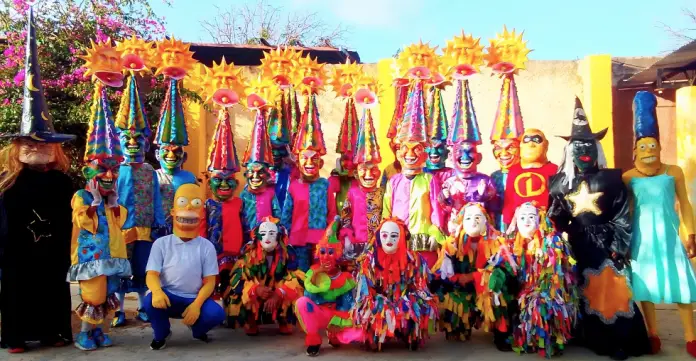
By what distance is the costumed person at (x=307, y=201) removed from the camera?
234 inches

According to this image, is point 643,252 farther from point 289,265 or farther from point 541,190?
point 289,265

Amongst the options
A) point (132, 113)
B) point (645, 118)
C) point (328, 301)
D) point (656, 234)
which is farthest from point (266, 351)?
point (645, 118)

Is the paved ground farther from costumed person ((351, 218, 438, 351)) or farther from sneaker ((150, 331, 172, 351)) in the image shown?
costumed person ((351, 218, 438, 351))

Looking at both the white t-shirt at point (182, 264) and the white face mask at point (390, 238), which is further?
the white t-shirt at point (182, 264)

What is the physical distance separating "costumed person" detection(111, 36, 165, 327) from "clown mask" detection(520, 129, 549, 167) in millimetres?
3329

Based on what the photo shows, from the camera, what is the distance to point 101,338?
4902 mm

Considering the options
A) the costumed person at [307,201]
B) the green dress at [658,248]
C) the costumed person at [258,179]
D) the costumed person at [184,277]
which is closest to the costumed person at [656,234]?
the green dress at [658,248]

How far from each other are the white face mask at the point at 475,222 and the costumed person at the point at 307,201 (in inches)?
58.4

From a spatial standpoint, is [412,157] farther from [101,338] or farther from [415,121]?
[101,338]

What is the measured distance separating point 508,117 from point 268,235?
2.46m

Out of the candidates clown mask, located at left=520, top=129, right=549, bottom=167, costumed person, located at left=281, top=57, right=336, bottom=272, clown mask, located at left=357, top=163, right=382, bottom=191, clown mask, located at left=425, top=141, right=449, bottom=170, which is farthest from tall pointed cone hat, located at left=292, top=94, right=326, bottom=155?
clown mask, located at left=520, top=129, right=549, bottom=167

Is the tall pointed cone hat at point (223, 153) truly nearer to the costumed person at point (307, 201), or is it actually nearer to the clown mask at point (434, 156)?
the costumed person at point (307, 201)

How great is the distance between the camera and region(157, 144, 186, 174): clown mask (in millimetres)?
5910

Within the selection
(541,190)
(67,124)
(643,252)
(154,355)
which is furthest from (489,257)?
(67,124)
